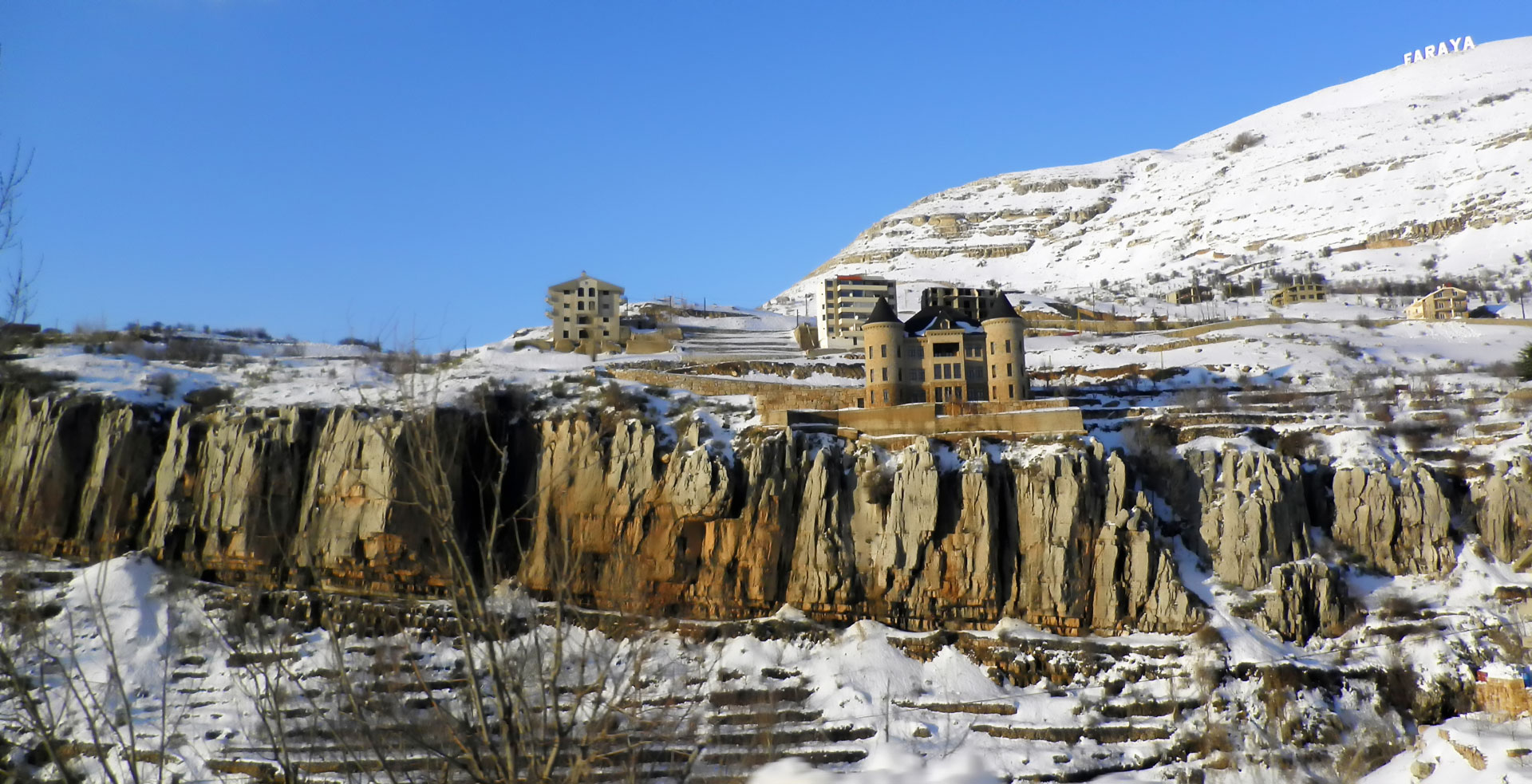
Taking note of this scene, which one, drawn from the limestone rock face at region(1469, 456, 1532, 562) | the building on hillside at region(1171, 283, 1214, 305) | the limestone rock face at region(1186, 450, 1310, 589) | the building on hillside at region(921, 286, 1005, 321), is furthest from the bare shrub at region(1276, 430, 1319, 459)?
the building on hillside at region(1171, 283, 1214, 305)

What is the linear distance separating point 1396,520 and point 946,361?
1941cm

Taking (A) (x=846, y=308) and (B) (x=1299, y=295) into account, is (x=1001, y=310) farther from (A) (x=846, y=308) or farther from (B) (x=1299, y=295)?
(B) (x=1299, y=295)

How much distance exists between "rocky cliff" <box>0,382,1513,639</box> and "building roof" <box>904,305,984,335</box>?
10.0 m

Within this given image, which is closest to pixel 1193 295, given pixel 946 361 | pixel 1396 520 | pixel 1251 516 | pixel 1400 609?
pixel 946 361

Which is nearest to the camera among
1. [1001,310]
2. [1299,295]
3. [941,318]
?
[1001,310]

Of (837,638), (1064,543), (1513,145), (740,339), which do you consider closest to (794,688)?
(837,638)

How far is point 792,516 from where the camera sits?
40.2 meters

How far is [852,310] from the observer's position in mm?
84750

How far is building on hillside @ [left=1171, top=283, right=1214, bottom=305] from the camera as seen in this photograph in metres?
98.8

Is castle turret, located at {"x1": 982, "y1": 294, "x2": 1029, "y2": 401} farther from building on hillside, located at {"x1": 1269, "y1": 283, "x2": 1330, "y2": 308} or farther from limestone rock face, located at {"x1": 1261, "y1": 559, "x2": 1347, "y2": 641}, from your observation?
building on hillside, located at {"x1": 1269, "y1": 283, "x2": 1330, "y2": 308}

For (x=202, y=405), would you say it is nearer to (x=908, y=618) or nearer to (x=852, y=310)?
(x=908, y=618)

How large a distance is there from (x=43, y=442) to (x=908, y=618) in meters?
36.7

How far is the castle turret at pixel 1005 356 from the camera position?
46.8 meters

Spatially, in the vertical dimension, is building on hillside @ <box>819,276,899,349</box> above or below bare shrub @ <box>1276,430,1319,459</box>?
above
